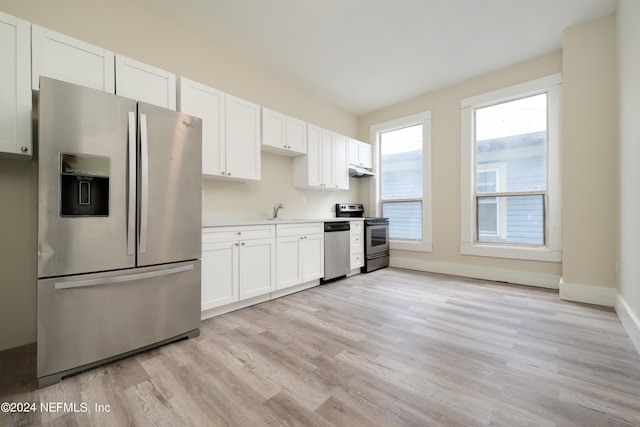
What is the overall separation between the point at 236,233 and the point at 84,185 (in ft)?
4.16

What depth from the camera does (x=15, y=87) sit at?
1.73 m

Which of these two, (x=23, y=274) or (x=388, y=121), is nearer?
(x=23, y=274)

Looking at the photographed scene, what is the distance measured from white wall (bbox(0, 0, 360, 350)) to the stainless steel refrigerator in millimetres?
794

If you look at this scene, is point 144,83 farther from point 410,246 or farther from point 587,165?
point 587,165

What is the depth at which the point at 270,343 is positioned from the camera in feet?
6.72

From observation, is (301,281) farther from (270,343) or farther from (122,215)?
(122,215)

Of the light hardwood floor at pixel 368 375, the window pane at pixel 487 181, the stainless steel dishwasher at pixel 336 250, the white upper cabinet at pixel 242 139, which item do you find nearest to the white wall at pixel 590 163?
the light hardwood floor at pixel 368 375

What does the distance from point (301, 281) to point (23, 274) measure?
247 centimetres

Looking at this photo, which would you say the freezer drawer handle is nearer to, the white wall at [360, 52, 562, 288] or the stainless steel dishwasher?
the stainless steel dishwasher

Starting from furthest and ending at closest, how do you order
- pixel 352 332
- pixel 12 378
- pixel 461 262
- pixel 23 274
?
pixel 461 262
pixel 352 332
pixel 23 274
pixel 12 378

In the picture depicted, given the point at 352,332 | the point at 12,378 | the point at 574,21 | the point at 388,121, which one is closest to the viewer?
the point at 12,378

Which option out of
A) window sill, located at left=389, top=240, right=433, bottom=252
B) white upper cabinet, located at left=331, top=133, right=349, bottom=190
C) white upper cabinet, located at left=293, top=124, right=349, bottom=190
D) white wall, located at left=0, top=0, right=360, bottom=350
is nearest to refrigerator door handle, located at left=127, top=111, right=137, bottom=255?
white wall, located at left=0, top=0, right=360, bottom=350

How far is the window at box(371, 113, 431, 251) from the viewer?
15.0 ft

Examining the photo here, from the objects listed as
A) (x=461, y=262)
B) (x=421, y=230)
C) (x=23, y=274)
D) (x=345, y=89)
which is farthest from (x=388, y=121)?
(x=23, y=274)
